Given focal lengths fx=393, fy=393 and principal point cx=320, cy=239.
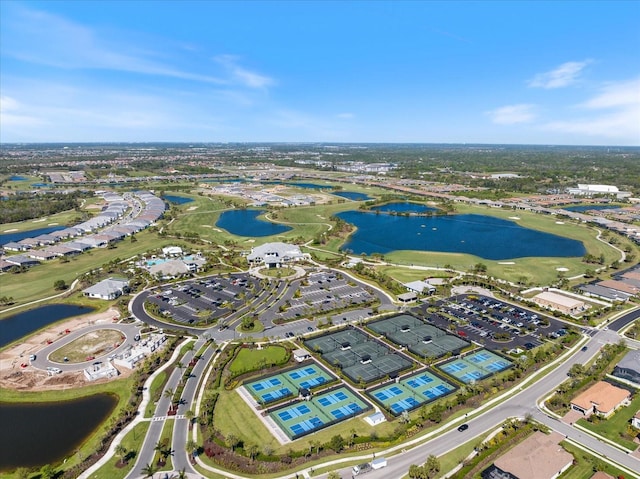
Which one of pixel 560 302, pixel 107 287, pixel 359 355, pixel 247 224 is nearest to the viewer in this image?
pixel 359 355

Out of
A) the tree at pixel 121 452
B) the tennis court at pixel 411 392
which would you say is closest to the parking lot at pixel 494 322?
the tennis court at pixel 411 392

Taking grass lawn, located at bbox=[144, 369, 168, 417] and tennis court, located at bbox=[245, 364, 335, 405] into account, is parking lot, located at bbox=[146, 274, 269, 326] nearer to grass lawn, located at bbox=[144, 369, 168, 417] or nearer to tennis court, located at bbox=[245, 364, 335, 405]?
grass lawn, located at bbox=[144, 369, 168, 417]

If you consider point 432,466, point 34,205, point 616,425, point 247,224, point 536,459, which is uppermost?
point 34,205

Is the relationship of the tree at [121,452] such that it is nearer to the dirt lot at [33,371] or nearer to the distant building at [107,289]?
the dirt lot at [33,371]

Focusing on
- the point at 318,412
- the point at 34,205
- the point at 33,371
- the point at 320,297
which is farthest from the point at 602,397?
the point at 34,205

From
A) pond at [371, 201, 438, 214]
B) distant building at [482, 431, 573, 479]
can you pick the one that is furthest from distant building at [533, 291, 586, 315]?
pond at [371, 201, 438, 214]

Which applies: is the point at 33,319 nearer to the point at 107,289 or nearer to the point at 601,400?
the point at 107,289

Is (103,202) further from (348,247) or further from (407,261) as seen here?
(407,261)
